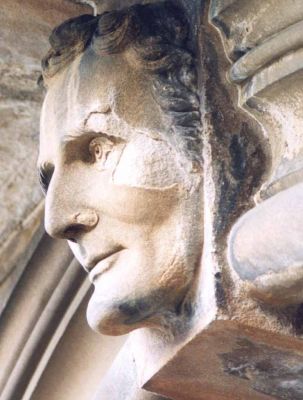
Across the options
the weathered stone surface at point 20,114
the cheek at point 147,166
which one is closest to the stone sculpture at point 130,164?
the cheek at point 147,166

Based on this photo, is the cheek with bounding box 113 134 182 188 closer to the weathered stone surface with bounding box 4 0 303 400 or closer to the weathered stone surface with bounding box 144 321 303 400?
the weathered stone surface with bounding box 4 0 303 400

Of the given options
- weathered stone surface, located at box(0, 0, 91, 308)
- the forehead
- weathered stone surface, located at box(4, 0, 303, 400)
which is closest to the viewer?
weathered stone surface, located at box(4, 0, 303, 400)

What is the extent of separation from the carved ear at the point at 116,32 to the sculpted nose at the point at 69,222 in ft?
0.63

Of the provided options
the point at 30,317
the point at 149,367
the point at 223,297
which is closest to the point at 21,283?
the point at 30,317

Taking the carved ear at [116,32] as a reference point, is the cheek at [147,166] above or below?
below

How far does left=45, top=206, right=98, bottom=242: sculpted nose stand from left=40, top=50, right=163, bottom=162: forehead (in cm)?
9

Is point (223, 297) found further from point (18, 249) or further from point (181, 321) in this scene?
point (18, 249)

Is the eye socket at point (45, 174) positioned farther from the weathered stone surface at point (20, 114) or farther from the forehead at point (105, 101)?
the weathered stone surface at point (20, 114)

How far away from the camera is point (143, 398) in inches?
72.9

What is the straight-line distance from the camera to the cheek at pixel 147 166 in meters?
1.51

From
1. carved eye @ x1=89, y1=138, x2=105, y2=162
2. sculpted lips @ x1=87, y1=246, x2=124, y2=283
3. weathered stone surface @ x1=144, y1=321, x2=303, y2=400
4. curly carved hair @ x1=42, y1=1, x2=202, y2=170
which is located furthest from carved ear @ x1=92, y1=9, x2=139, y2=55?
weathered stone surface @ x1=144, y1=321, x2=303, y2=400

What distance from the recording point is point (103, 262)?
1.55 meters

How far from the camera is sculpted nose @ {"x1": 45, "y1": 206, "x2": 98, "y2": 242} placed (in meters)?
1.56

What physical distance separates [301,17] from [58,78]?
346mm
